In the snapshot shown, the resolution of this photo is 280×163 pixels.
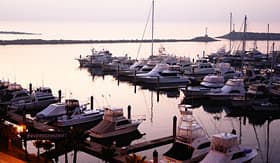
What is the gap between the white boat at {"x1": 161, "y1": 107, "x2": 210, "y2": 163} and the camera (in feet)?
68.3

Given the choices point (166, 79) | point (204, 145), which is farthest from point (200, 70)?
point (204, 145)

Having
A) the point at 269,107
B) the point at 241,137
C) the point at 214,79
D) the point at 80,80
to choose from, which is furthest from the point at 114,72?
the point at 241,137

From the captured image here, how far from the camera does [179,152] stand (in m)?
21.3

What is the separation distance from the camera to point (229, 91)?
134 ft

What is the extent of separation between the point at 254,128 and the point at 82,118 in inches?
488

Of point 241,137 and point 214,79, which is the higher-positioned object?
point 214,79

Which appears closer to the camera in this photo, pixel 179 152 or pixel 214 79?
pixel 179 152

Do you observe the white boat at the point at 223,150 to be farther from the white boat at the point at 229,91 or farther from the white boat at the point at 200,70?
the white boat at the point at 200,70

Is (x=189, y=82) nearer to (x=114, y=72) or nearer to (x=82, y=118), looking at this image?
(x=114, y=72)

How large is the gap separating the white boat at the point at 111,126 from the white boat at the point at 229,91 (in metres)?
15.5

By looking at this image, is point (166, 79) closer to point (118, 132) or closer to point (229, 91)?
point (229, 91)

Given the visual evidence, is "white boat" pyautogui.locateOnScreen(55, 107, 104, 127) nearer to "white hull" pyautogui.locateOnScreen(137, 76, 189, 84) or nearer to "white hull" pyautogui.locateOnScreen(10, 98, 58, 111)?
"white hull" pyautogui.locateOnScreen(10, 98, 58, 111)

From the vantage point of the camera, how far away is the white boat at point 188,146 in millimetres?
20812

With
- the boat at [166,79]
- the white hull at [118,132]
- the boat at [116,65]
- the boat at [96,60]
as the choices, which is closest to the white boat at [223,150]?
the white hull at [118,132]
